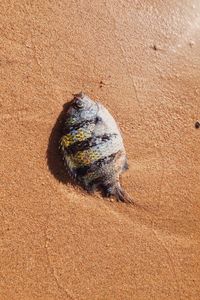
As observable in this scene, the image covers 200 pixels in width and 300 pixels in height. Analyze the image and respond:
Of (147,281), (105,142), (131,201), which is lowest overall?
(147,281)

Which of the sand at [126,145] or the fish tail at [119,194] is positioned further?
the fish tail at [119,194]

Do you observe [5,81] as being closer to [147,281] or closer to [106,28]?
[106,28]

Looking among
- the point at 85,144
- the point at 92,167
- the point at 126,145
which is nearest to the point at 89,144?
the point at 85,144

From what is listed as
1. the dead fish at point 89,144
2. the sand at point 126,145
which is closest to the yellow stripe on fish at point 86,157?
the dead fish at point 89,144

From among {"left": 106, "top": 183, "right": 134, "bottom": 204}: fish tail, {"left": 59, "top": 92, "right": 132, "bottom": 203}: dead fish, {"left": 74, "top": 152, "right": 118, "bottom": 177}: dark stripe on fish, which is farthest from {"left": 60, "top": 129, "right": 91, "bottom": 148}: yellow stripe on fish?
{"left": 106, "top": 183, "right": 134, "bottom": 204}: fish tail

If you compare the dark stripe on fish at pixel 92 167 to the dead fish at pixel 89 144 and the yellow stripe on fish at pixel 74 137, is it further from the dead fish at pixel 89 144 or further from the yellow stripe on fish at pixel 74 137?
the yellow stripe on fish at pixel 74 137

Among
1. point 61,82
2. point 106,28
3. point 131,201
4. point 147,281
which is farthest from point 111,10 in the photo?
point 147,281
